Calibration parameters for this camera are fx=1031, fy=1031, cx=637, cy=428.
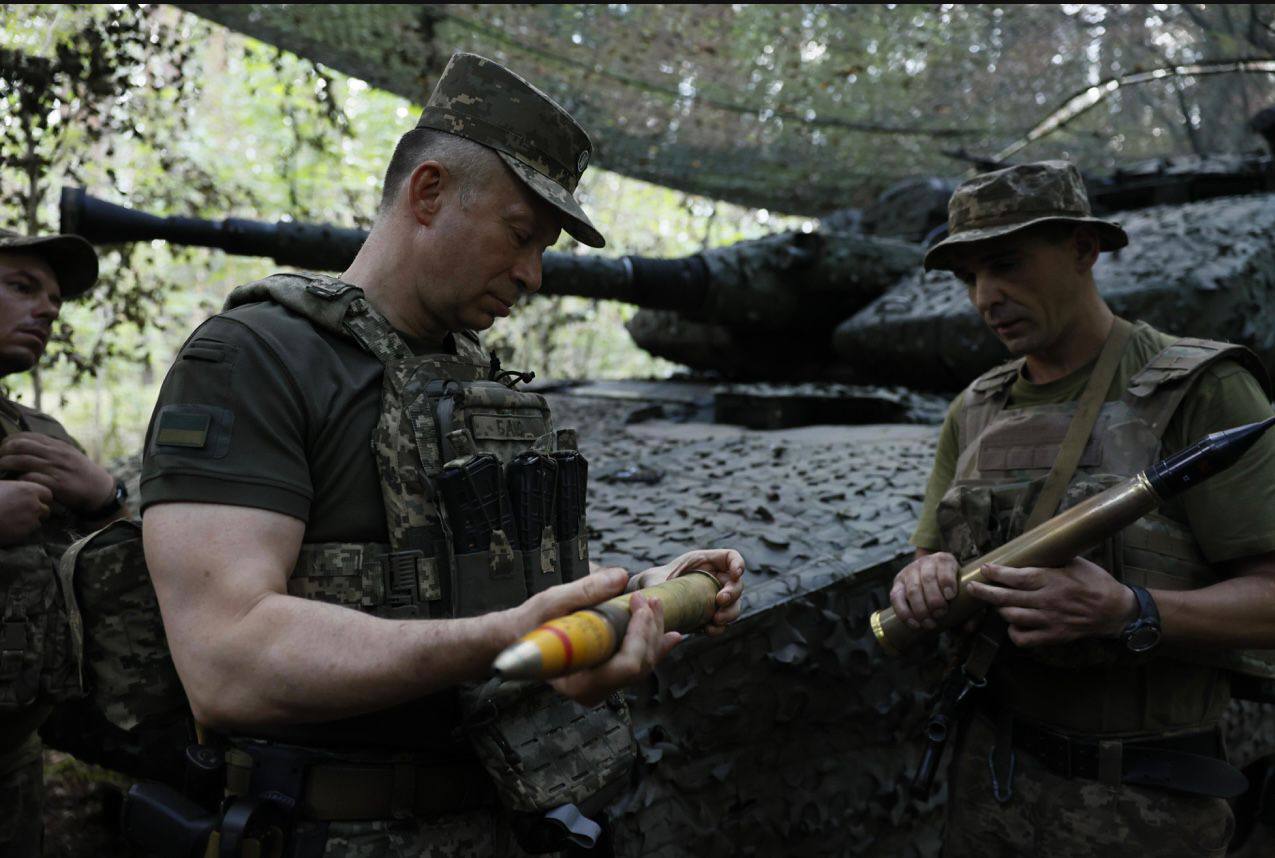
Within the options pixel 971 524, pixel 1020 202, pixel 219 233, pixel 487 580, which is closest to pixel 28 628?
pixel 487 580

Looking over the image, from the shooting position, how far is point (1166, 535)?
2213mm

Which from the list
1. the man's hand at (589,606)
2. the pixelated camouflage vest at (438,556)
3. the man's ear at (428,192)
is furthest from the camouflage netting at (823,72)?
the man's hand at (589,606)

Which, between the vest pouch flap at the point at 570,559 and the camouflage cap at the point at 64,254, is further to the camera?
the camouflage cap at the point at 64,254

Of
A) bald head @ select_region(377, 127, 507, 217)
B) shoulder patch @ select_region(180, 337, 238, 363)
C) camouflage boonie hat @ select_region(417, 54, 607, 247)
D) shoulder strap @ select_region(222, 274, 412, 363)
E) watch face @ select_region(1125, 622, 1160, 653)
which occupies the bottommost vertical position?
watch face @ select_region(1125, 622, 1160, 653)

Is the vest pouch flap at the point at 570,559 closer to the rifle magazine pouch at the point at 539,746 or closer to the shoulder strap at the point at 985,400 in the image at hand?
the rifle magazine pouch at the point at 539,746

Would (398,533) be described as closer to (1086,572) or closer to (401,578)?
(401,578)

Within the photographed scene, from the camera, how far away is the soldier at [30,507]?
2.19 m

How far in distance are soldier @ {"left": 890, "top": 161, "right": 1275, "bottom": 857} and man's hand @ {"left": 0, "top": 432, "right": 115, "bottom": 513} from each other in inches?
74.3

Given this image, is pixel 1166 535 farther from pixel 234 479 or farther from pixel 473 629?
pixel 234 479

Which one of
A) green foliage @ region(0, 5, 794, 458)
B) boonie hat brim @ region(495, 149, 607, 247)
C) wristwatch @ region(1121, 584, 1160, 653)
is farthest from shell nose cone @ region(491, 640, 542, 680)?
green foliage @ region(0, 5, 794, 458)

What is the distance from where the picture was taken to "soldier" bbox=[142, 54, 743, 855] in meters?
1.32

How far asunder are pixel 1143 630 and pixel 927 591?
1.48ft

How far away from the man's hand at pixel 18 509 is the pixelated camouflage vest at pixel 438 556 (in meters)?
0.91

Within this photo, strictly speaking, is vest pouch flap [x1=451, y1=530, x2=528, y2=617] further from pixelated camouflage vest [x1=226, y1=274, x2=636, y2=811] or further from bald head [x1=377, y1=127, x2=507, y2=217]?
bald head [x1=377, y1=127, x2=507, y2=217]
